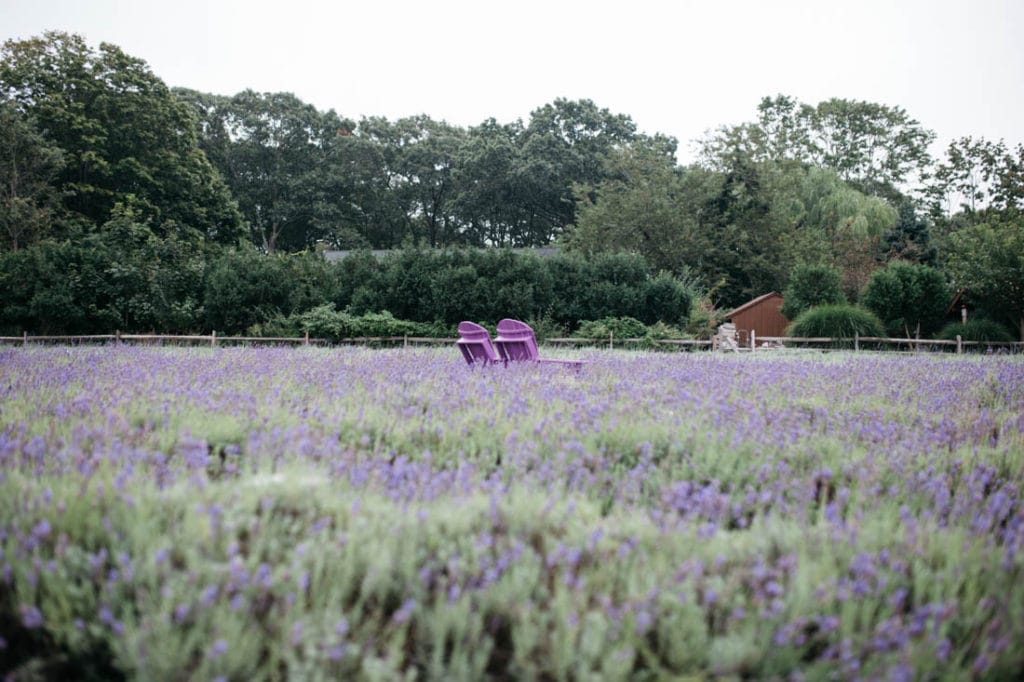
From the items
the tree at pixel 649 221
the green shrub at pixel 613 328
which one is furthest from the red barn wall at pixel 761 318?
the green shrub at pixel 613 328

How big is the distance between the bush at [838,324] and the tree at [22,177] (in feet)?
101

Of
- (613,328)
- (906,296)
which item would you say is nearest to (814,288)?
(906,296)

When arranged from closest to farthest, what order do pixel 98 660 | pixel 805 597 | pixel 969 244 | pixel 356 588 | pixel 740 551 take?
pixel 98 660 < pixel 805 597 < pixel 356 588 < pixel 740 551 < pixel 969 244

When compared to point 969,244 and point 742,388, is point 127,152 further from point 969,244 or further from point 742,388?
point 969,244

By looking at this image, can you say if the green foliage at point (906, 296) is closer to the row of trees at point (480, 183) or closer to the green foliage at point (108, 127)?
the row of trees at point (480, 183)

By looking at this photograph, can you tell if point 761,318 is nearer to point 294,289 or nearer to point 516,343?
point 294,289

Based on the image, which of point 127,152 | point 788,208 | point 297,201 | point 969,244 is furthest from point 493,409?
point 297,201

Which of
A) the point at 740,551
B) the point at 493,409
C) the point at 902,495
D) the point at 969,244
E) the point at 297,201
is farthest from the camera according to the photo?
the point at 297,201

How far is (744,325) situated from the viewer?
32.3m

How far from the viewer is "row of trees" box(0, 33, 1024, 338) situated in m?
28.9

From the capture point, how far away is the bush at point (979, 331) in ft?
79.8

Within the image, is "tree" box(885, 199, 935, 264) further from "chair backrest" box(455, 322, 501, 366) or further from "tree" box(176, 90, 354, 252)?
"chair backrest" box(455, 322, 501, 366)

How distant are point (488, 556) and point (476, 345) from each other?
664 centimetres

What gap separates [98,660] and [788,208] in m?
41.6
